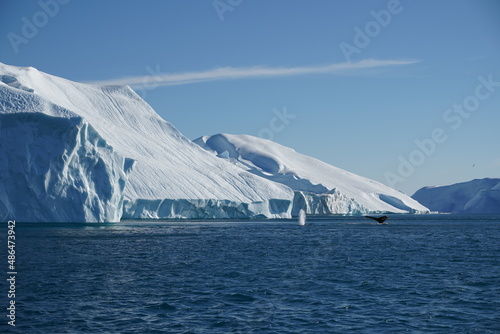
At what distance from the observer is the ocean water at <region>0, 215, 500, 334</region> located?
18.2 m

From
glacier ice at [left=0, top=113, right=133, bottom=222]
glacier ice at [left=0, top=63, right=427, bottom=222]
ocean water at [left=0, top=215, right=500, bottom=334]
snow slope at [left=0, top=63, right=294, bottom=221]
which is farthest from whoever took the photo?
snow slope at [left=0, top=63, right=294, bottom=221]

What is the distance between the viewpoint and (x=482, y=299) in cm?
2238

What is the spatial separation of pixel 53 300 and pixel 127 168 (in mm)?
64730

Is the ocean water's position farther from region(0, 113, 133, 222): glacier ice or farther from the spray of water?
the spray of water

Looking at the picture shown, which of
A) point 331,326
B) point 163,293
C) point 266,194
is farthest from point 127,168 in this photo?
point 331,326

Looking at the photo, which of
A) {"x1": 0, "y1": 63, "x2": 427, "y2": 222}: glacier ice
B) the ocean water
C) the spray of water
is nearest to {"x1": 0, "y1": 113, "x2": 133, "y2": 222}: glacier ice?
{"x1": 0, "y1": 63, "x2": 427, "y2": 222}: glacier ice

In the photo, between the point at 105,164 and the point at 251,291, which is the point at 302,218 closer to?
the point at 105,164

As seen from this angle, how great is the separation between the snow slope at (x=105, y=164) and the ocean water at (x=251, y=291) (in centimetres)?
2592

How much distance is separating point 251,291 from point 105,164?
167ft

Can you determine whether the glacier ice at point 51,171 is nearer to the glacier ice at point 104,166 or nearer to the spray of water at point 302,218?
the glacier ice at point 104,166

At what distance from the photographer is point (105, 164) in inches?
2827

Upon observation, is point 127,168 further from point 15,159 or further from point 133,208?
point 15,159

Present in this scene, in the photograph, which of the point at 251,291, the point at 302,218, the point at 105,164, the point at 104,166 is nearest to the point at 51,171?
the point at 104,166

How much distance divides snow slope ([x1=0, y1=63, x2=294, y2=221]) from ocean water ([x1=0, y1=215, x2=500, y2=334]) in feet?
85.0
